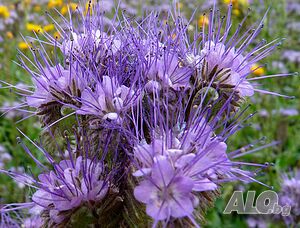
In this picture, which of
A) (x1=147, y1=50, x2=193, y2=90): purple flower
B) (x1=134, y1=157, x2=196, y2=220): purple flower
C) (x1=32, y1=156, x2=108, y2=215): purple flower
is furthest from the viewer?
(x1=147, y1=50, x2=193, y2=90): purple flower

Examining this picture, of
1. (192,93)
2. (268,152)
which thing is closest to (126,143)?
(192,93)

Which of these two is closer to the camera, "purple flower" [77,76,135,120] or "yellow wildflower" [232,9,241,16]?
"purple flower" [77,76,135,120]

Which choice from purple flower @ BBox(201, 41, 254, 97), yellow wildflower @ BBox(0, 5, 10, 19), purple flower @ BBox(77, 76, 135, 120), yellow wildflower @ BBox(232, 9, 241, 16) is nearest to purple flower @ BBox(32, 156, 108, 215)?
purple flower @ BBox(77, 76, 135, 120)

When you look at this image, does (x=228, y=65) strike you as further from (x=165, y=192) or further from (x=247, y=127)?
(x=247, y=127)

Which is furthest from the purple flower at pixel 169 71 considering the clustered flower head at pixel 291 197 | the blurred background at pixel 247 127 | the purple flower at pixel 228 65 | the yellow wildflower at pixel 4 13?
the yellow wildflower at pixel 4 13

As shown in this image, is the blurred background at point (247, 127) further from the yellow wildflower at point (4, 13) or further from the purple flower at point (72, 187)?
the purple flower at point (72, 187)

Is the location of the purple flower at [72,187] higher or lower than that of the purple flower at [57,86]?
lower

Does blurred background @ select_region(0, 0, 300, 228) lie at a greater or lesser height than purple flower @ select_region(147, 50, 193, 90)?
lesser

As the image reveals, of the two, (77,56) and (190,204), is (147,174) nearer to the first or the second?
(190,204)

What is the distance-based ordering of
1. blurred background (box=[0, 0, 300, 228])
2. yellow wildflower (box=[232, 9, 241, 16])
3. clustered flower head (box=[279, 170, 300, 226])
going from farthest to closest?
yellow wildflower (box=[232, 9, 241, 16]), blurred background (box=[0, 0, 300, 228]), clustered flower head (box=[279, 170, 300, 226])

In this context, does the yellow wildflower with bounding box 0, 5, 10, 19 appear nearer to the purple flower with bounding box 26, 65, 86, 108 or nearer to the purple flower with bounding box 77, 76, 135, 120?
the purple flower with bounding box 26, 65, 86, 108

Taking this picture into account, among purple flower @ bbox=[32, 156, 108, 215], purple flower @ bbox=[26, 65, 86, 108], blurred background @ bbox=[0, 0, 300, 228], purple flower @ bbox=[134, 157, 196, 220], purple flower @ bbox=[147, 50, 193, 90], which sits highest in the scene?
purple flower @ bbox=[147, 50, 193, 90]
